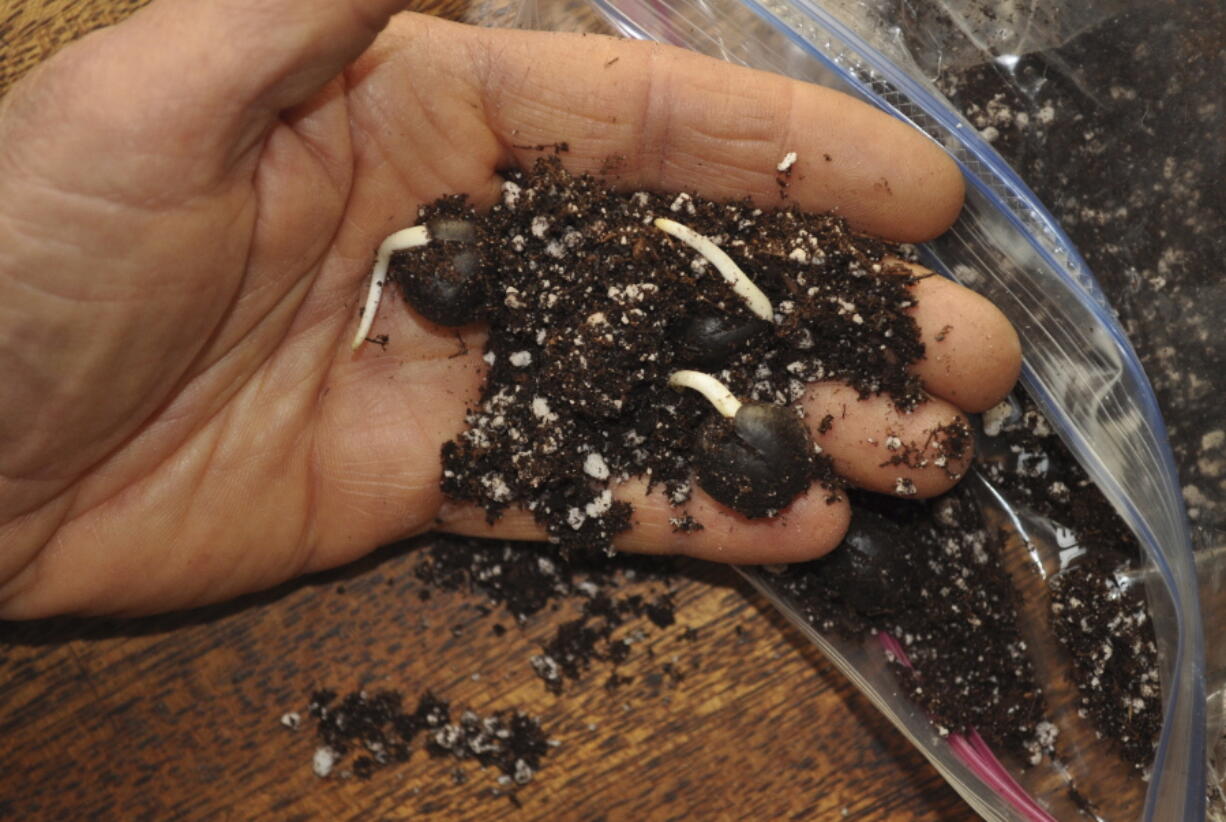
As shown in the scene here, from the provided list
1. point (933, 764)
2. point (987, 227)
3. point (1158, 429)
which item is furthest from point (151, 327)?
point (1158, 429)

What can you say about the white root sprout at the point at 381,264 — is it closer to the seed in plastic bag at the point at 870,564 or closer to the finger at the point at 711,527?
the finger at the point at 711,527

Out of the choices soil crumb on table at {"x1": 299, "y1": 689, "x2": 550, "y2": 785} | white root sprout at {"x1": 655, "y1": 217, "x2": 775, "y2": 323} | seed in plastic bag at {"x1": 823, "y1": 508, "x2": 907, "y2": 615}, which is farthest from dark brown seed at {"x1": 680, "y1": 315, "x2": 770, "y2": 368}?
soil crumb on table at {"x1": 299, "y1": 689, "x2": 550, "y2": 785}

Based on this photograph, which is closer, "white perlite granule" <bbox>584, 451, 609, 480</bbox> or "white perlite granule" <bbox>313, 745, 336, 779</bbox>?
"white perlite granule" <bbox>584, 451, 609, 480</bbox>

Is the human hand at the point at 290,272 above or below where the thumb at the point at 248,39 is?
below

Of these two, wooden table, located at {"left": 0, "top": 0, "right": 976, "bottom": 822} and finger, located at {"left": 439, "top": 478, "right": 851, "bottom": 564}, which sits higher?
finger, located at {"left": 439, "top": 478, "right": 851, "bottom": 564}

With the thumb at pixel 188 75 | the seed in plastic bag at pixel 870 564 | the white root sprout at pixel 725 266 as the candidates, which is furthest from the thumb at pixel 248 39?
the seed in plastic bag at pixel 870 564

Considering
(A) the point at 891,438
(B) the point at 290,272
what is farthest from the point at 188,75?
(A) the point at 891,438

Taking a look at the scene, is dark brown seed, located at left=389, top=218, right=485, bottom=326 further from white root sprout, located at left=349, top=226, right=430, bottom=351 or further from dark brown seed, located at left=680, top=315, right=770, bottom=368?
dark brown seed, located at left=680, top=315, right=770, bottom=368

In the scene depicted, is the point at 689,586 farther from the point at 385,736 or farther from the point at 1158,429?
the point at 1158,429

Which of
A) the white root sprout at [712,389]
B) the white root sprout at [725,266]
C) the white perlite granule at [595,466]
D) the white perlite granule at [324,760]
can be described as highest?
the white root sprout at [725,266]

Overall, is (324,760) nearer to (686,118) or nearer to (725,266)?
(725,266)
